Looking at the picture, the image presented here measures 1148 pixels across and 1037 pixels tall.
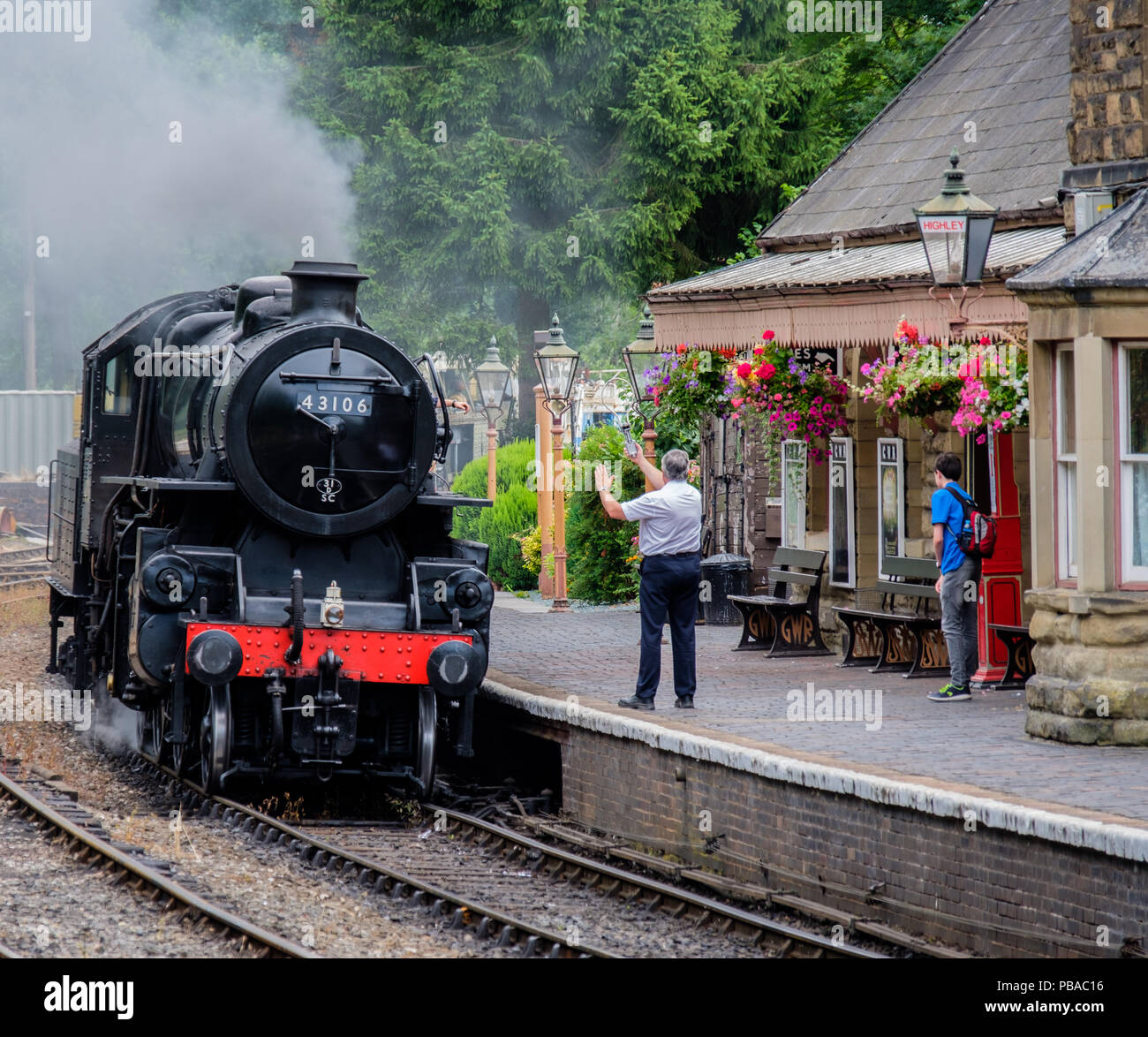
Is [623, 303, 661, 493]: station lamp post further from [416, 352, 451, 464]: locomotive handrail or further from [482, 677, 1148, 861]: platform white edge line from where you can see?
[482, 677, 1148, 861]: platform white edge line

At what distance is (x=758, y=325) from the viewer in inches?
523

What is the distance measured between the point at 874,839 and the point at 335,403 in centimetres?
457

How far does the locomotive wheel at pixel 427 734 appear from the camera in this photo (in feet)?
35.4

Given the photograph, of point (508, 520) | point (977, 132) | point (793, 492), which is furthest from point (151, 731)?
point (508, 520)

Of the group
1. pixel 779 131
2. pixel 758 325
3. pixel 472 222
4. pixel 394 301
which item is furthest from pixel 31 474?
pixel 758 325

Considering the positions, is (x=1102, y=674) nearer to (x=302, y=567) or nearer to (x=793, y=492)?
(x=302, y=567)

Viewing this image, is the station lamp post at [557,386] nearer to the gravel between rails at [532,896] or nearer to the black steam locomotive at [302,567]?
the black steam locomotive at [302,567]

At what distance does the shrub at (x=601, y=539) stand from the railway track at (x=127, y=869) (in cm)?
1090

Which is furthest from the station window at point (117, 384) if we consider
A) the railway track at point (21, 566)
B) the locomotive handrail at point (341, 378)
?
the railway track at point (21, 566)

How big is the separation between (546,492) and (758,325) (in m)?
8.19

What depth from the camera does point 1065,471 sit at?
33.5 feet

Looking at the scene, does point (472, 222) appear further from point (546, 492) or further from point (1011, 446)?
point (1011, 446)

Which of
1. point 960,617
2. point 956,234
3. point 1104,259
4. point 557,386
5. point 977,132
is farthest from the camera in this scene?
point 557,386

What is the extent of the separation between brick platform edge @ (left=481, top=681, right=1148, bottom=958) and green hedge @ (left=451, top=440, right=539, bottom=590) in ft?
47.2
